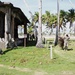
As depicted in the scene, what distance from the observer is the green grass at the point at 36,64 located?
15.9 metres

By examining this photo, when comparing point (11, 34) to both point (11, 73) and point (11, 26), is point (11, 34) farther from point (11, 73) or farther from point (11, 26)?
point (11, 73)

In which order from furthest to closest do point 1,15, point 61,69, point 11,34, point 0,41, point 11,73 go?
point 1,15
point 11,34
point 0,41
point 61,69
point 11,73

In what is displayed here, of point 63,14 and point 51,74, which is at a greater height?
point 63,14

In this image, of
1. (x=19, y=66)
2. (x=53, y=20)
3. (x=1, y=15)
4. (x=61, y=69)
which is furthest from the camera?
(x=53, y=20)

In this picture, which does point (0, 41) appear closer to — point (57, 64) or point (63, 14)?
point (57, 64)

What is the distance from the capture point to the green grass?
15.9 m

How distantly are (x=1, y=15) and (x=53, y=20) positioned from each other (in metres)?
53.9

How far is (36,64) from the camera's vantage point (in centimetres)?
1841

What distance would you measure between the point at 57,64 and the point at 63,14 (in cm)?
6144

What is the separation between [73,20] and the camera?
78000 millimetres

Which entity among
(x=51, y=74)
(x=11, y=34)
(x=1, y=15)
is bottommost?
(x=51, y=74)

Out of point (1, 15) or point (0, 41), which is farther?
point (1, 15)

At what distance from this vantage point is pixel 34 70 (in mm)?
16500

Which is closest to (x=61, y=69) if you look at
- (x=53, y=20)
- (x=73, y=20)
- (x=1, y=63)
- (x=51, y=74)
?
(x=51, y=74)
